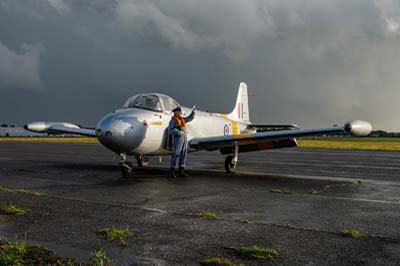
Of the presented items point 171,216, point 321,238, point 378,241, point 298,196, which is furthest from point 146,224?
point 298,196

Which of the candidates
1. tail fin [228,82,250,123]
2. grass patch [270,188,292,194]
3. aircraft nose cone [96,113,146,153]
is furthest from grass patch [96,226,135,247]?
tail fin [228,82,250,123]

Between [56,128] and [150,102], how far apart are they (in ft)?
23.6

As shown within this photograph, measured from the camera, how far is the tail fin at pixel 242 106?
2301 centimetres

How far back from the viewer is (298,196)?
9148 millimetres

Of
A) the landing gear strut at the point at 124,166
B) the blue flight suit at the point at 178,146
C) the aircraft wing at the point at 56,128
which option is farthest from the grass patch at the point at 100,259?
the aircraft wing at the point at 56,128

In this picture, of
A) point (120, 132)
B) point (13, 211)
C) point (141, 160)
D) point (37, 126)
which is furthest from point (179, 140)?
point (37, 126)

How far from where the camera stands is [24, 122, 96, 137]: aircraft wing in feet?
59.8

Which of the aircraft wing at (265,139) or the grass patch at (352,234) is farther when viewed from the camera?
the aircraft wing at (265,139)

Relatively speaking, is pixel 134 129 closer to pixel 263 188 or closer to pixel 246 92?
pixel 263 188

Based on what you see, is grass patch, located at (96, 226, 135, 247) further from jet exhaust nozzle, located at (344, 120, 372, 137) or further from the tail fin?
the tail fin

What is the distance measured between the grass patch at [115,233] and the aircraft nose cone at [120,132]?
667 cm

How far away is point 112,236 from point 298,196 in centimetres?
516

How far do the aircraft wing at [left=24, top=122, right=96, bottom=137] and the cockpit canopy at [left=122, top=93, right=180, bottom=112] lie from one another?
4994mm

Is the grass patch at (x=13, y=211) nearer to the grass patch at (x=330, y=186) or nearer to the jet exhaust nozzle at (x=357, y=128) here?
the grass patch at (x=330, y=186)
